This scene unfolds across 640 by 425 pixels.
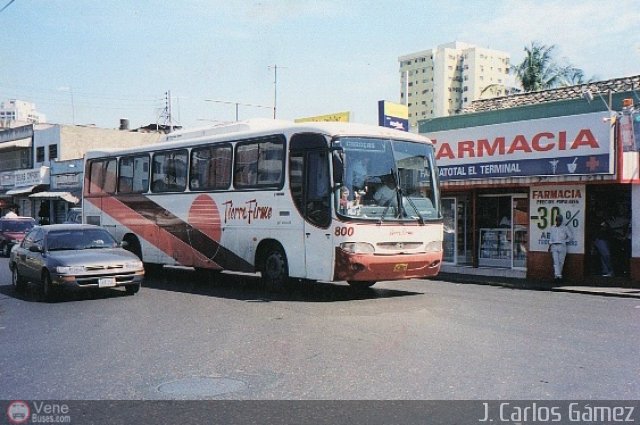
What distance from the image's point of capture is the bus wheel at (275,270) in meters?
13.2

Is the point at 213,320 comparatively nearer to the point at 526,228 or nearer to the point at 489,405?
the point at 489,405

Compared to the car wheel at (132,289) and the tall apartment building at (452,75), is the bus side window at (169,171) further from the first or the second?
the tall apartment building at (452,75)

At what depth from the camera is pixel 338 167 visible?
467 inches

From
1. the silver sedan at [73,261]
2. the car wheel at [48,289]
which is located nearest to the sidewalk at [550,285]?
the silver sedan at [73,261]

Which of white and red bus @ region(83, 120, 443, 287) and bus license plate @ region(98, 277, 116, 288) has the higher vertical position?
white and red bus @ region(83, 120, 443, 287)

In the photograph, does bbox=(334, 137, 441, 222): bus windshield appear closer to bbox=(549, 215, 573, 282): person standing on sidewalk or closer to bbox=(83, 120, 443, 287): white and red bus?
bbox=(83, 120, 443, 287): white and red bus

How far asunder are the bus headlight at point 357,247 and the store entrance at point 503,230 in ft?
28.8

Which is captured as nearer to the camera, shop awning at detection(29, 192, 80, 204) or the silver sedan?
the silver sedan

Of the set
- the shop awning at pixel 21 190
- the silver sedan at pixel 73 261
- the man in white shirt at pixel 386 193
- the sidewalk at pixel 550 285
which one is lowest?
the sidewalk at pixel 550 285

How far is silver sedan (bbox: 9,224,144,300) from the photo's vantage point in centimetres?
1223

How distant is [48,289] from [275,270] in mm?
4528

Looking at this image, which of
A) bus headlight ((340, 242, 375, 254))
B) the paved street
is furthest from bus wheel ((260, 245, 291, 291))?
bus headlight ((340, 242, 375, 254))

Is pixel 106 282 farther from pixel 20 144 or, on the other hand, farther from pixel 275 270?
pixel 20 144

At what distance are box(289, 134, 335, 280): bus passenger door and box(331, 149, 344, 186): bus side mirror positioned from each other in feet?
0.78
